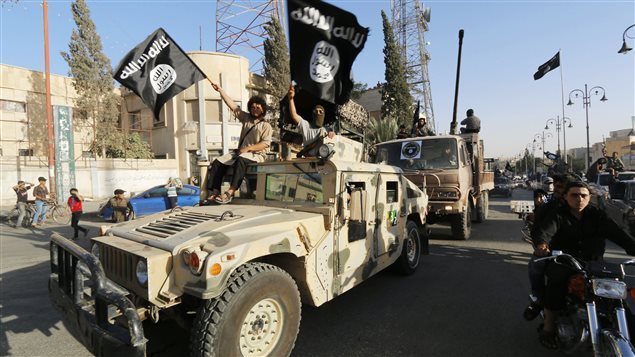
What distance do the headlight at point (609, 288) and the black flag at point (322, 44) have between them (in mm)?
3436

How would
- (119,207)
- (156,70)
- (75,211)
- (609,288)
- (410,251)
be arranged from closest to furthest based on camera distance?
(609,288) → (156,70) → (410,251) → (75,211) → (119,207)

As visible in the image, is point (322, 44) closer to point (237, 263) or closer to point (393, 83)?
point (237, 263)

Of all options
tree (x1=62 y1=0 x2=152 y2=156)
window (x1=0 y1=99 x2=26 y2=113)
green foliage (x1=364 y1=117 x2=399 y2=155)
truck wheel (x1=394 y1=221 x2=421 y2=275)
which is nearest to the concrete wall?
tree (x1=62 y1=0 x2=152 y2=156)

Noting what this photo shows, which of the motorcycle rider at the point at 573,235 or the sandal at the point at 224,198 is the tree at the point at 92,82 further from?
the motorcycle rider at the point at 573,235

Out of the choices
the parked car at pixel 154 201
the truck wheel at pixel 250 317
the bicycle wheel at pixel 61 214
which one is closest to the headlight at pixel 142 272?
the truck wheel at pixel 250 317

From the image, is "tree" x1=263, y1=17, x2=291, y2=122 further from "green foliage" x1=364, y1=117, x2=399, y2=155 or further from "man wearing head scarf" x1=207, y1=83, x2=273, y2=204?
"man wearing head scarf" x1=207, y1=83, x2=273, y2=204

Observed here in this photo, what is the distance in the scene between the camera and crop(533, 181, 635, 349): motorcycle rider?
301 centimetres

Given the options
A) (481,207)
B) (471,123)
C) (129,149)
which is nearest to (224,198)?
(471,123)

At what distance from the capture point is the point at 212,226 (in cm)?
314

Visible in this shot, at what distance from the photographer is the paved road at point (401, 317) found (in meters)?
3.42

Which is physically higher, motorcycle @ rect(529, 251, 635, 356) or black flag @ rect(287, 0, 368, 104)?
black flag @ rect(287, 0, 368, 104)

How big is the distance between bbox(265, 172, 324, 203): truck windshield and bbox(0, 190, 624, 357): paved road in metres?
1.43

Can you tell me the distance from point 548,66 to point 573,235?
25.1m

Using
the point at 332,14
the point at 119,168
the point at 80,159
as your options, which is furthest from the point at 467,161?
the point at 80,159
